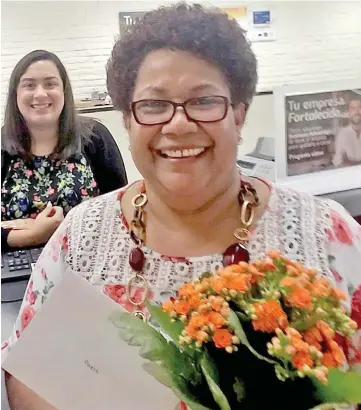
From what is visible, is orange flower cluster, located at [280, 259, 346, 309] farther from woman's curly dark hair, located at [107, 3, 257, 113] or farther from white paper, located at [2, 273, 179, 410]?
woman's curly dark hair, located at [107, 3, 257, 113]

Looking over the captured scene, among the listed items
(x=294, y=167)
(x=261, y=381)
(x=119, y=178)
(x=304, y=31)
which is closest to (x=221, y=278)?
(x=261, y=381)

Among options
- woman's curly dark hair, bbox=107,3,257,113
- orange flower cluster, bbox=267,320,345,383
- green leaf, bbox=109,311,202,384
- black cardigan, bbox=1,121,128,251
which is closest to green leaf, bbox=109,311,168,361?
green leaf, bbox=109,311,202,384

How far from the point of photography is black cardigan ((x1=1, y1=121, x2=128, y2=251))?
4.52ft

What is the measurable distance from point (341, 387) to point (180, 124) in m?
0.43

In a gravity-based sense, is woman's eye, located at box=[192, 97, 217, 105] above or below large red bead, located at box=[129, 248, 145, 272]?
above

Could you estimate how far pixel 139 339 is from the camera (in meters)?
0.56

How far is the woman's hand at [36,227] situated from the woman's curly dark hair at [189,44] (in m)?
0.42

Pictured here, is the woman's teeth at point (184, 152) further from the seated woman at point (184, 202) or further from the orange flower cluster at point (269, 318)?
the orange flower cluster at point (269, 318)

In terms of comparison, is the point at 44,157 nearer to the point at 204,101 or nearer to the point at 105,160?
the point at 105,160

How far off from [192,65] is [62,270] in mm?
392

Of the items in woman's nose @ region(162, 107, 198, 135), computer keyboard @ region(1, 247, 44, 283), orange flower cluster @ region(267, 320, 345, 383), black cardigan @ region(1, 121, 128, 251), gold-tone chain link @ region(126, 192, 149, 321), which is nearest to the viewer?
orange flower cluster @ region(267, 320, 345, 383)

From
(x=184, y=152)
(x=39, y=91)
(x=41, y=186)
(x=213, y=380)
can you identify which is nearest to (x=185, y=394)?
(x=213, y=380)

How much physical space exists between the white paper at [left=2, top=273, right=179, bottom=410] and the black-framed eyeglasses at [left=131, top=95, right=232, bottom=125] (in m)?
0.25

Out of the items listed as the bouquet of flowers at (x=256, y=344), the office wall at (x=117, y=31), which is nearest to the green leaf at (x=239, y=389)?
the bouquet of flowers at (x=256, y=344)
